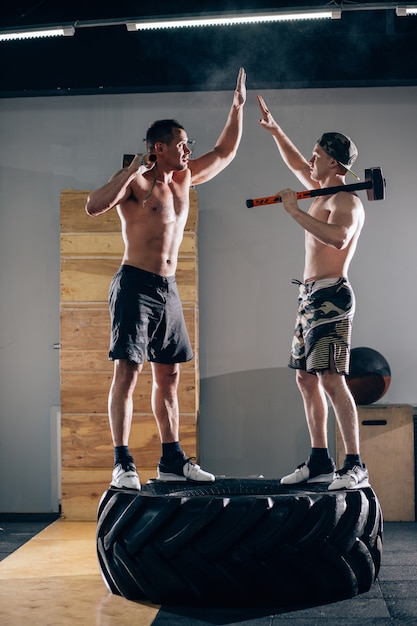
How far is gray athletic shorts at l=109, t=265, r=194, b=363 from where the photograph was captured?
3.67 m

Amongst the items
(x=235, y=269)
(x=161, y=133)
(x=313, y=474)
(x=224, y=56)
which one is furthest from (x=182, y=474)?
(x=224, y=56)

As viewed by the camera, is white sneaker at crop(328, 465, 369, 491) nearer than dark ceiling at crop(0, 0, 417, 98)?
Yes

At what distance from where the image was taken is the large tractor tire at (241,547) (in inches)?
132

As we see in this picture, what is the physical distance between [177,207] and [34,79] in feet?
8.43

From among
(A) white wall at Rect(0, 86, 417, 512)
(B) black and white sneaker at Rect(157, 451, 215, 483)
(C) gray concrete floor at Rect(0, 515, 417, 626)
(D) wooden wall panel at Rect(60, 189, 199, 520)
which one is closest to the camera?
(C) gray concrete floor at Rect(0, 515, 417, 626)

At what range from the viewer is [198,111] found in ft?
20.0

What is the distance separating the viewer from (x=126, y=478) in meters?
3.70

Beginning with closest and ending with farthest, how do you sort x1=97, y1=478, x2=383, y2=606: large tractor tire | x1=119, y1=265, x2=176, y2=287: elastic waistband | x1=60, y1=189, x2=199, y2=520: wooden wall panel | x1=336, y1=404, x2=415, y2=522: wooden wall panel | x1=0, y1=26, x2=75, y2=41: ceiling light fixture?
x1=97, y1=478, x2=383, y2=606: large tractor tire, x1=119, y1=265, x2=176, y2=287: elastic waistband, x1=0, y1=26, x2=75, y2=41: ceiling light fixture, x1=336, y1=404, x2=415, y2=522: wooden wall panel, x1=60, y1=189, x2=199, y2=520: wooden wall panel

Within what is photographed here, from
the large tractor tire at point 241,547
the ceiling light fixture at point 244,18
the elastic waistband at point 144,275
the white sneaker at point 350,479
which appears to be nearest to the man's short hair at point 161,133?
the elastic waistband at point 144,275

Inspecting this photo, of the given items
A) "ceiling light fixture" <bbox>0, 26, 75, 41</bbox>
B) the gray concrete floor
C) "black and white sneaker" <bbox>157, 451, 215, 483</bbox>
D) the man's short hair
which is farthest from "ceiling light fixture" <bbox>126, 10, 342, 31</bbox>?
the gray concrete floor

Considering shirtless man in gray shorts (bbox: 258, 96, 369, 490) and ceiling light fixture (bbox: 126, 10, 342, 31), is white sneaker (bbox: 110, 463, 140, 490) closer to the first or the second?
shirtless man in gray shorts (bbox: 258, 96, 369, 490)

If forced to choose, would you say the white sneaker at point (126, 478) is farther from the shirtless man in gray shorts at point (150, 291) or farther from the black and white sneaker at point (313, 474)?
the black and white sneaker at point (313, 474)

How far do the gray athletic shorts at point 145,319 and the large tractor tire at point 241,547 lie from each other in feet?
2.16

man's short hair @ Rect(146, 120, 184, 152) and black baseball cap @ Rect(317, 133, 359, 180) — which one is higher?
man's short hair @ Rect(146, 120, 184, 152)
